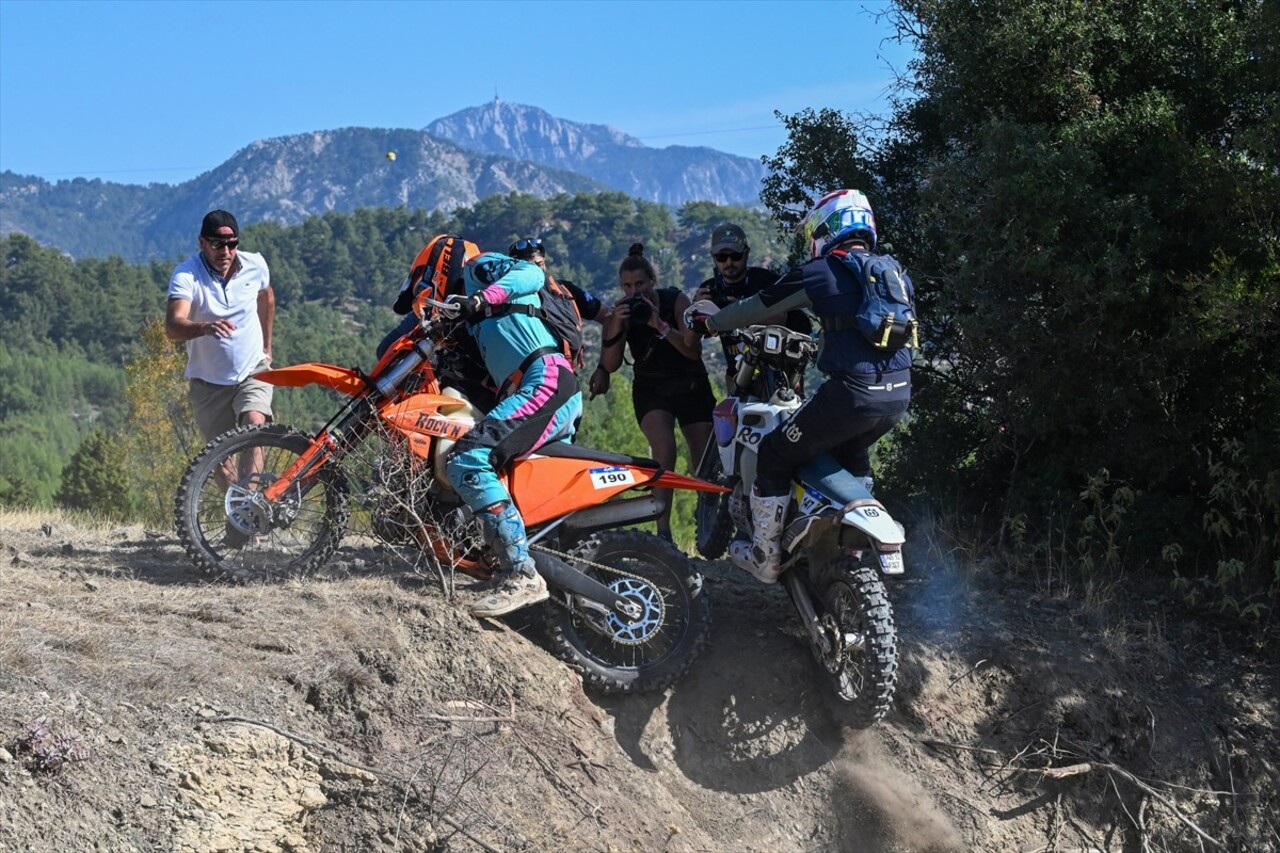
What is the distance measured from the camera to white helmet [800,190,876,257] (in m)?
6.20

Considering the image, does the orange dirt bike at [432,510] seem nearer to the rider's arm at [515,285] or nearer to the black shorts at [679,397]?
the rider's arm at [515,285]

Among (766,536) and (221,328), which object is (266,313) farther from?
(766,536)

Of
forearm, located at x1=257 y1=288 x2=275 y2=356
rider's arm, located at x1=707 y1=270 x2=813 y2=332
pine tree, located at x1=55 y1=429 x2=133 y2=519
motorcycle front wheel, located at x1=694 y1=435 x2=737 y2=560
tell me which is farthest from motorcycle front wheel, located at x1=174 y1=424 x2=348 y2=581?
pine tree, located at x1=55 y1=429 x2=133 y2=519

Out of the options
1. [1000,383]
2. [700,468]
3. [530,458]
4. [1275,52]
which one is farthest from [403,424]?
[1275,52]

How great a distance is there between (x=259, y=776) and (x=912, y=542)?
4642 mm

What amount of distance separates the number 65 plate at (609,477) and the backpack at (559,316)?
23.0 inches

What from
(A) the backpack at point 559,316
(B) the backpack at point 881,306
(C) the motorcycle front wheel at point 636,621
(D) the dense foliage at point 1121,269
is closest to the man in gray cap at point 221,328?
(A) the backpack at point 559,316

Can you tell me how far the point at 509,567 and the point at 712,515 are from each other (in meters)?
1.43

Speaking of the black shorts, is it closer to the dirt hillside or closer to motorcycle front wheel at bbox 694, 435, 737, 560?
motorcycle front wheel at bbox 694, 435, 737, 560

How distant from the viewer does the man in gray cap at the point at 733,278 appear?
7461 millimetres

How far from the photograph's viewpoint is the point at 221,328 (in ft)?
24.8

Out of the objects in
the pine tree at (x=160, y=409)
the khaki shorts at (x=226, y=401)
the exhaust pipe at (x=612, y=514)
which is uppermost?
the khaki shorts at (x=226, y=401)

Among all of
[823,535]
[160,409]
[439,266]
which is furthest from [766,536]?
[160,409]

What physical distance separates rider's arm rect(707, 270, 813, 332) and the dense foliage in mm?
2003
